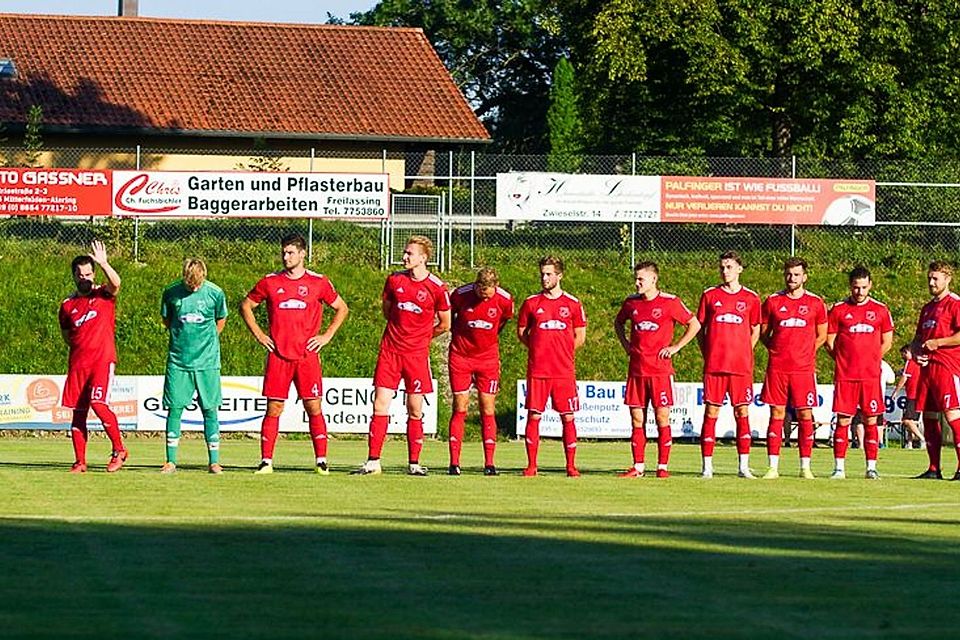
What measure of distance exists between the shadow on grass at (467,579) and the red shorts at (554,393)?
5.67 meters

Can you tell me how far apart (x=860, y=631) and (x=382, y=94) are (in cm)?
4437

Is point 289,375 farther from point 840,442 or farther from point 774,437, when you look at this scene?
point 840,442

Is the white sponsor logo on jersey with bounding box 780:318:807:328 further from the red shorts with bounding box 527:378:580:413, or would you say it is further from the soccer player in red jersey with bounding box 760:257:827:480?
the red shorts with bounding box 527:378:580:413

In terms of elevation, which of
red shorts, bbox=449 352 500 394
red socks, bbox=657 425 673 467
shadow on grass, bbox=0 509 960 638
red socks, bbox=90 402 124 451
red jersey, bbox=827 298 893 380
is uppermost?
red jersey, bbox=827 298 893 380

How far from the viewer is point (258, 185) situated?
3506 centimetres

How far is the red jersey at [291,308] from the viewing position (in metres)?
16.7

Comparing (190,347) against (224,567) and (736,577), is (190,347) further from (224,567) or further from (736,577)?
(736,577)

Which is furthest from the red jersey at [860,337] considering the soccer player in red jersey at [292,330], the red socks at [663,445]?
the soccer player in red jersey at [292,330]

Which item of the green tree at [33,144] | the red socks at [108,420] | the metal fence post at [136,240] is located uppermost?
the green tree at [33,144]

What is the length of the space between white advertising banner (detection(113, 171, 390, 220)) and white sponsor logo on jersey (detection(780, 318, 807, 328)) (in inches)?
712

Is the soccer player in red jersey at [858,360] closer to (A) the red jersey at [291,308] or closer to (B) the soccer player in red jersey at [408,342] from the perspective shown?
(B) the soccer player in red jersey at [408,342]

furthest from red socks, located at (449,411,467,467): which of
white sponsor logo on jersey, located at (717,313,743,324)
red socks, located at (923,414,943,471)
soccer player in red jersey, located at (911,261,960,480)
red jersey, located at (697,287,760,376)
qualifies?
red socks, located at (923,414,943,471)

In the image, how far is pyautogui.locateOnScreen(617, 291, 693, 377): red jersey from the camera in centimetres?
1789

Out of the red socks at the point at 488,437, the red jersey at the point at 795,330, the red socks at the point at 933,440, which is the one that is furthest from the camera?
the red socks at the point at 933,440
